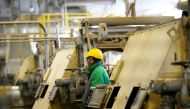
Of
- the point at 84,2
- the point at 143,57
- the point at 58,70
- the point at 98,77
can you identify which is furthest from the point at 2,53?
the point at 143,57

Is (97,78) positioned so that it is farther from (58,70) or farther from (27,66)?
(27,66)

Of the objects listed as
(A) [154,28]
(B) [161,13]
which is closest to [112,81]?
(A) [154,28]

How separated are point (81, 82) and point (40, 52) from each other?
7.02 m

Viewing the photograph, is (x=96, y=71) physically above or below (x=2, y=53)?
above

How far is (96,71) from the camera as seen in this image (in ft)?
31.2

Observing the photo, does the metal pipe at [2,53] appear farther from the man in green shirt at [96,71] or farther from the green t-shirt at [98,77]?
the green t-shirt at [98,77]

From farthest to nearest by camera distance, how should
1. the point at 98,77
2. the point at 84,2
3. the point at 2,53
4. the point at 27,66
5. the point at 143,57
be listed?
1. the point at 84,2
2. the point at 2,53
3. the point at 27,66
4. the point at 98,77
5. the point at 143,57

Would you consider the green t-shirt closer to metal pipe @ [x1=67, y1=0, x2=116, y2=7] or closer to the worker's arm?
the worker's arm

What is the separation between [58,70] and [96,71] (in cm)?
424

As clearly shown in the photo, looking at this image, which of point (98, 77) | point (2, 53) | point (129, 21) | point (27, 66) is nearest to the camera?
point (98, 77)

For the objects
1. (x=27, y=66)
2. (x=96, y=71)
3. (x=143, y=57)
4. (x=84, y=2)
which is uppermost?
(x=84, y=2)

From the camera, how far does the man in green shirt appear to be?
370 inches

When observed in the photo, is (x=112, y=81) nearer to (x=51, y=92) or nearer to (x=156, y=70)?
(x=156, y=70)

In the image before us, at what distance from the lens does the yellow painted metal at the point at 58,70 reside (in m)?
12.9
